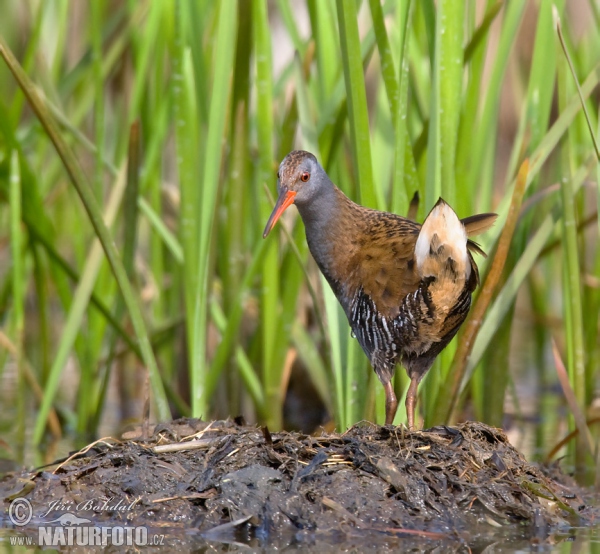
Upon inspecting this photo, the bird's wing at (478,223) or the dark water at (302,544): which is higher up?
the bird's wing at (478,223)

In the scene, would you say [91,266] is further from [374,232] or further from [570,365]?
[570,365]

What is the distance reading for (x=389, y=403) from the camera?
3.84 meters

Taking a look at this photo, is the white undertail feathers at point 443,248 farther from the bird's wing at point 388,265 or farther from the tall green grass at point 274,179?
the tall green grass at point 274,179

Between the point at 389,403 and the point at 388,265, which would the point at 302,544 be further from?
the point at 388,265

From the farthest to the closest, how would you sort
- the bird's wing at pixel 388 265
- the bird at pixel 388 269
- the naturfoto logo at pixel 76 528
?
1. the bird's wing at pixel 388 265
2. the bird at pixel 388 269
3. the naturfoto logo at pixel 76 528

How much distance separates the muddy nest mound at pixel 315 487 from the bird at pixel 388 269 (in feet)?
1.09

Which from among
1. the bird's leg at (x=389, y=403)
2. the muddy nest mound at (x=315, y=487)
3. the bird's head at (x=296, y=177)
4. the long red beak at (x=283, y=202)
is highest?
the bird's head at (x=296, y=177)

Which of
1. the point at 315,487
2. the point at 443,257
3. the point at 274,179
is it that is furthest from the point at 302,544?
the point at 274,179

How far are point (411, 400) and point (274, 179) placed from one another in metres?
1.31

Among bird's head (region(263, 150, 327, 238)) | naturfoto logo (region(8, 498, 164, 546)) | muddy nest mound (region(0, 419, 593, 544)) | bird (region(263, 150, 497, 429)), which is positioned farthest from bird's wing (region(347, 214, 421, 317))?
naturfoto logo (region(8, 498, 164, 546))

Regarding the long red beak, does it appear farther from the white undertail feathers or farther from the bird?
the white undertail feathers

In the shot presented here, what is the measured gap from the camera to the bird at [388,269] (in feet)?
11.5

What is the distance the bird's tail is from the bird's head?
63 cm

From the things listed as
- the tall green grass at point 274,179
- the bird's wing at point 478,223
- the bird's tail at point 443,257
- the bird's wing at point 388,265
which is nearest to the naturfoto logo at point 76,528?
the tall green grass at point 274,179
